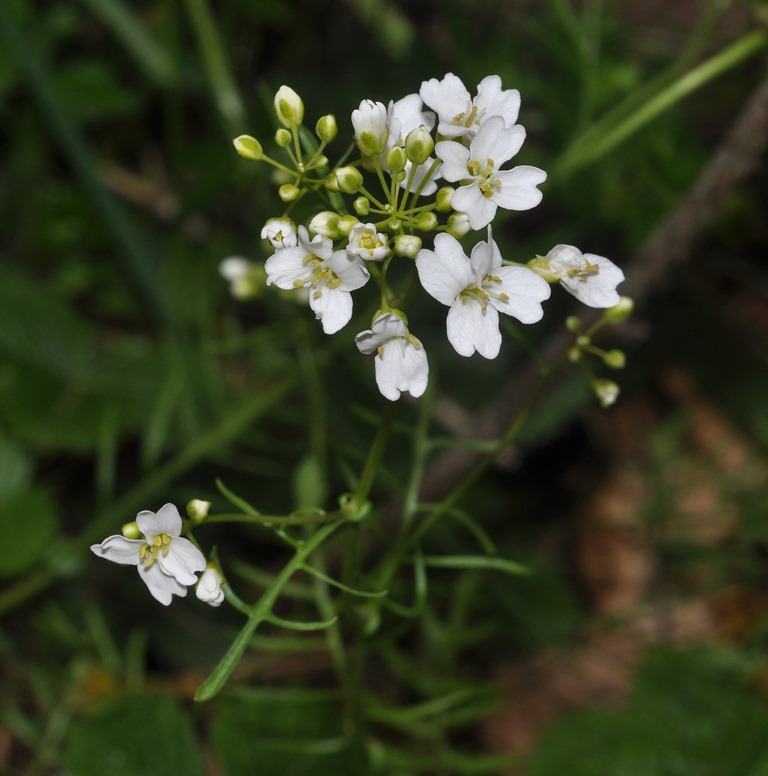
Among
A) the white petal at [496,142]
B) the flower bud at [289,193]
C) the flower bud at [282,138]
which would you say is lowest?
the flower bud at [289,193]

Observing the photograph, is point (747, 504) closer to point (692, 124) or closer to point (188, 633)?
point (692, 124)

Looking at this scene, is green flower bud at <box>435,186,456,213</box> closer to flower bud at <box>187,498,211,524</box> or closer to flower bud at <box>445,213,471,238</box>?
flower bud at <box>445,213,471,238</box>

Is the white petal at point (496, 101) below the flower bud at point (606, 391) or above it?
above

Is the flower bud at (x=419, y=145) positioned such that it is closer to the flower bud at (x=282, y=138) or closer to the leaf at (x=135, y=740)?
the flower bud at (x=282, y=138)

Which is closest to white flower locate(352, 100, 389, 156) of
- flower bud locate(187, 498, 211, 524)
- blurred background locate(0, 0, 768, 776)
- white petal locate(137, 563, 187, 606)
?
flower bud locate(187, 498, 211, 524)

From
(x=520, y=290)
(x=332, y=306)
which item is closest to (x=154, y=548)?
(x=332, y=306)

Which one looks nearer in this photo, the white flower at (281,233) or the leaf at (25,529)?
the white flower at (281,233)

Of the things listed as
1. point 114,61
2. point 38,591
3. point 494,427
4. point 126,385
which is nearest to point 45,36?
point 114,61

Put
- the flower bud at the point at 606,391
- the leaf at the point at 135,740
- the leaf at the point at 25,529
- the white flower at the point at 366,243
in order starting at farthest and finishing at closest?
the leaf at the point at 25,529, the leaf at the point at 135,740, the flower bud at the point at 606,391, the white flower at the point at 366,243

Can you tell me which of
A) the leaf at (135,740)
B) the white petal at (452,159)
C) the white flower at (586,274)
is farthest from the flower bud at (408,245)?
the leaf at (135,740)
